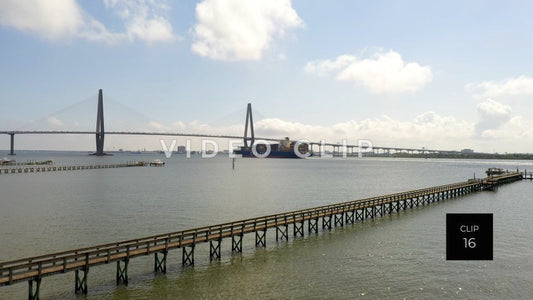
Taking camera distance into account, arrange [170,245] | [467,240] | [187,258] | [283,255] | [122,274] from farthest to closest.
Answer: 1. [283,255]
2. [187,258]
3. [170,245]
4. [467,240]
5. [122,274]

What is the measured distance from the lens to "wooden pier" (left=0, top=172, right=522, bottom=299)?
18.5 m

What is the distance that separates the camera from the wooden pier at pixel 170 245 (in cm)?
1853

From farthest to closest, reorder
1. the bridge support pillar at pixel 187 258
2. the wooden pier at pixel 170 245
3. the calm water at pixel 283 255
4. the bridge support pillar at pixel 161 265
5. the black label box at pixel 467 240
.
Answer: the bridge support pillar at pixel 187 258 → the bridge support pillar at pixel 161 265 → the black label box at pixel 467 240 → the calm water at pixel 283 255 → the wooden pier at pixel 170 245

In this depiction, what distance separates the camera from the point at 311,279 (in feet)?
72.5

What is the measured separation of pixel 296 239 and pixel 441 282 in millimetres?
11922

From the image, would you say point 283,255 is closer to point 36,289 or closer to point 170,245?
point 170,245

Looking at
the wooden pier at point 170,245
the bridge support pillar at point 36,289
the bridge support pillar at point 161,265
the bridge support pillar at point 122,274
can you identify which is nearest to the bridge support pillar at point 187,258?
the wooden pier at point 170,245

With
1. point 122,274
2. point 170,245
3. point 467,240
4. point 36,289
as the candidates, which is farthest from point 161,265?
Result: point 467,240

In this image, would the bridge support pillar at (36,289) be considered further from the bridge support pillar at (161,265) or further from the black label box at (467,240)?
the black label box at (467,240)

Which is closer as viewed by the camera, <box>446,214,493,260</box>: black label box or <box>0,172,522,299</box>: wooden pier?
<box>0,172,522,299</box>: wooden pier

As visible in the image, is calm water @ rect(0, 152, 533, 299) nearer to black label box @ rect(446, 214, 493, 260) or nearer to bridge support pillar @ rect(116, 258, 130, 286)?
bridge support pillar @ rect(116, 258, 130, 286)

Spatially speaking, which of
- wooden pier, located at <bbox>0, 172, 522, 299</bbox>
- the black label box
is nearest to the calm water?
the black label box

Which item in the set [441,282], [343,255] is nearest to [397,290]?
[441,282]

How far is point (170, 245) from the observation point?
23344mm
